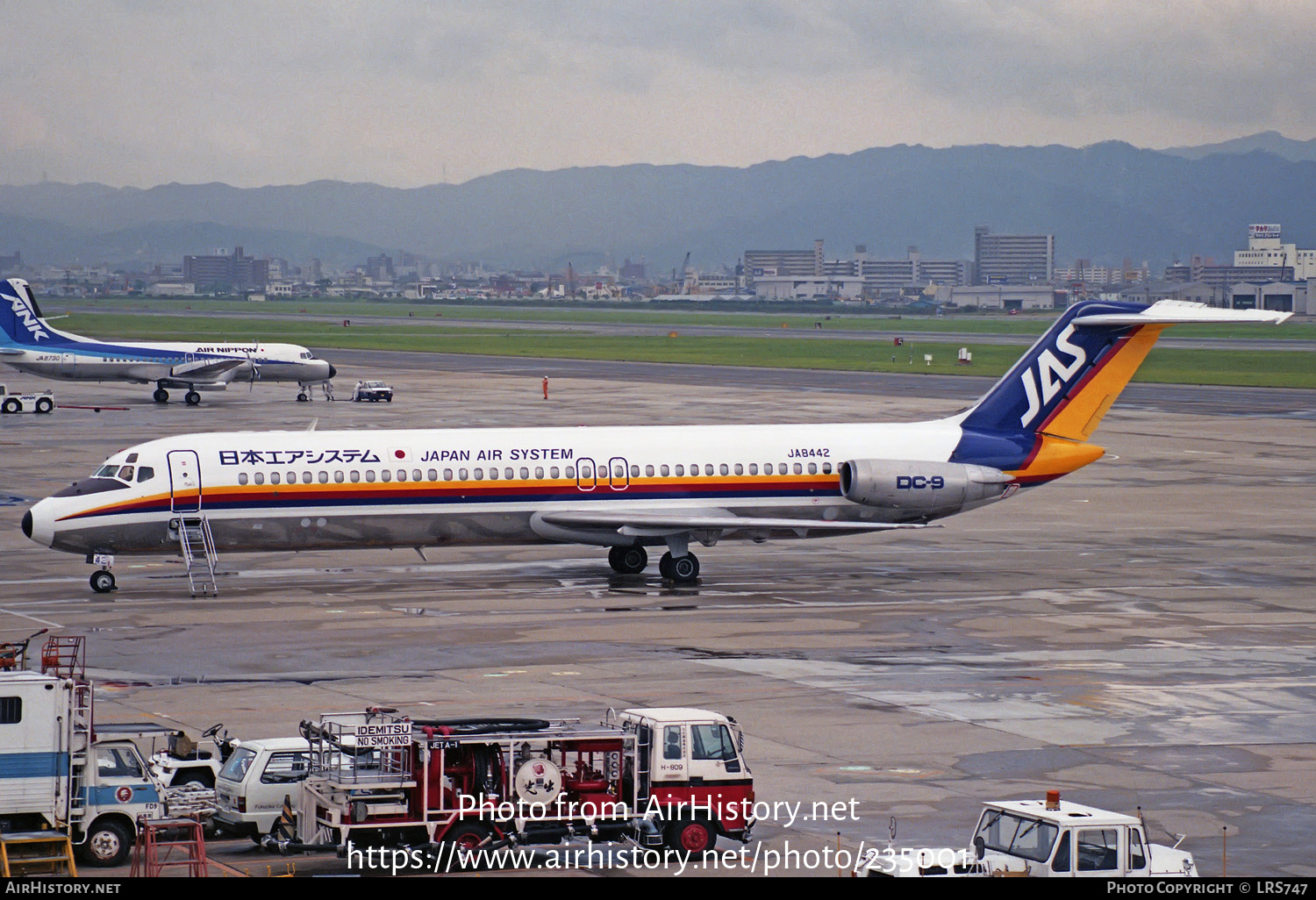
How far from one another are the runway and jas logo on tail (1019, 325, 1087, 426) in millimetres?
4373

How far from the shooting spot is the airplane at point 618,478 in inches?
1538

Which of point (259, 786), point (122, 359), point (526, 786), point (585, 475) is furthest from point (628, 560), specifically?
point (122, 359)

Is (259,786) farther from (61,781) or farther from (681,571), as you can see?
(681,571)

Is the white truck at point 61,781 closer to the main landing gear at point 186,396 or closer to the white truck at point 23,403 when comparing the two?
the white truck at point 23,403

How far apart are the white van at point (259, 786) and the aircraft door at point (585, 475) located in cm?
1999

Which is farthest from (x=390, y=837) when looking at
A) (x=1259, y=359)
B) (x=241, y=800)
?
(x=1259, y=359)

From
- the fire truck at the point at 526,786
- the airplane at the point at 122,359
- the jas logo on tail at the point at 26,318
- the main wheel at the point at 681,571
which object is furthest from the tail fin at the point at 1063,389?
the jas logo on tail at the point at 26,318

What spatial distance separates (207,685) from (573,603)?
35.8ft

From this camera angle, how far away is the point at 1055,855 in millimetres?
16953

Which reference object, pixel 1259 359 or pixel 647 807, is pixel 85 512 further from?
pixel 1259 359

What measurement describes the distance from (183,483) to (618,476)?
10421mm

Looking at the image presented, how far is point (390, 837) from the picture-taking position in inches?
730
